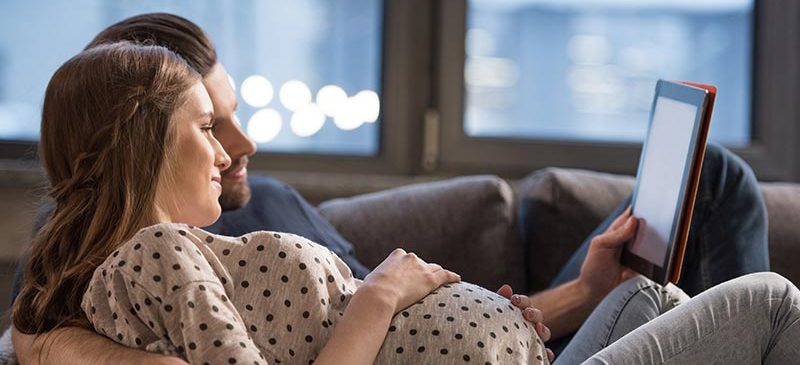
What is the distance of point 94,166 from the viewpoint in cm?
146

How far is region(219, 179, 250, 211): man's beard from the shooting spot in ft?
6.63

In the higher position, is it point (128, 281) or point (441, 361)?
point (128, 281)

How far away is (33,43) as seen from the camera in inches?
112

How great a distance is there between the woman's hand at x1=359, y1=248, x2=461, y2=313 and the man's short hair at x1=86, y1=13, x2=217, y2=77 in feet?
1.96

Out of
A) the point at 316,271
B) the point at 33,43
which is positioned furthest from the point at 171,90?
the point at 33,43

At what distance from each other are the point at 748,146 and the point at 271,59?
4.25 ft

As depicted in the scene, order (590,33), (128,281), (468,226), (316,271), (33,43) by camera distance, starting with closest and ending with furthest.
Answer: (128,281) < (316,271) < (468,226) < (33,43) < (590,33)

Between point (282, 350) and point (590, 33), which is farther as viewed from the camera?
point (590, 33)

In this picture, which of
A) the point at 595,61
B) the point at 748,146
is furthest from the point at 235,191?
the point at 748,146

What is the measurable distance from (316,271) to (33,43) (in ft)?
5.76

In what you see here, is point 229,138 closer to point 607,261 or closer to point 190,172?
point 190,172

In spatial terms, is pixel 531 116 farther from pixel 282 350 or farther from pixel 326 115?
pixel 282 350

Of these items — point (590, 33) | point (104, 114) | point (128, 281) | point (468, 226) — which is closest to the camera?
point (128, 281)

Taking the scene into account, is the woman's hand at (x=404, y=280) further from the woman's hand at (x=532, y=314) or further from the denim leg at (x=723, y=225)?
the denim leg at (x=723, y=225)
